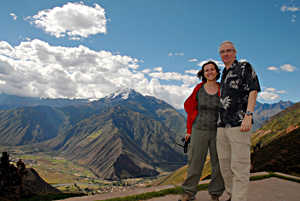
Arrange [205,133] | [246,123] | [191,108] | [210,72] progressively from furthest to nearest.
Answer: [191,108] < [210,72] < [205,133] < [246,123]

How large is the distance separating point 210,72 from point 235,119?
1.56 metres

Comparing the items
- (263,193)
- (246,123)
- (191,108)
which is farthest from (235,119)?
(263,193)

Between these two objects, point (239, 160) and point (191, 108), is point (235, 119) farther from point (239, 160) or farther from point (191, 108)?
point (191, 108)

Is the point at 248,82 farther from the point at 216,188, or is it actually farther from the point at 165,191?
the point at 165,191

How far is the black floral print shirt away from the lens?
4.27m

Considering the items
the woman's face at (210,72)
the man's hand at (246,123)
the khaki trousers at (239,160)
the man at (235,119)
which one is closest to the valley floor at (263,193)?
the man at (235,119)

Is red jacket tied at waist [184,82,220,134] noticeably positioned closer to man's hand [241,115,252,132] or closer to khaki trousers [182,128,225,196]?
khaki trousers [182,128,225,196]

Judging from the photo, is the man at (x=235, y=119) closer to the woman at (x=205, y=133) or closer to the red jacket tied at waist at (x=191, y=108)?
the woman at (x=205, y=133)

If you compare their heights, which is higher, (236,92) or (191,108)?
(236,92)

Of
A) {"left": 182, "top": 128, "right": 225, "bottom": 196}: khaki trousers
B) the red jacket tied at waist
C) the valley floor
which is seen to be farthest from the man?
the valley floor

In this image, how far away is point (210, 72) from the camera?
5324mm

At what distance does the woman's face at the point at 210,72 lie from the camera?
5301mm

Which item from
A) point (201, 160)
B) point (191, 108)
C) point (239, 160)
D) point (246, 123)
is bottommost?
point (201, 160)

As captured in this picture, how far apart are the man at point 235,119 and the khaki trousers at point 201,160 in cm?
32
